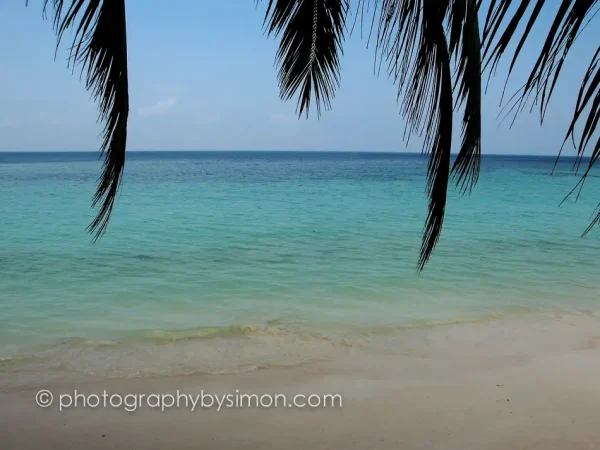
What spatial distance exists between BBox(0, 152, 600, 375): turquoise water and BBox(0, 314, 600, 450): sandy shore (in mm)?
402

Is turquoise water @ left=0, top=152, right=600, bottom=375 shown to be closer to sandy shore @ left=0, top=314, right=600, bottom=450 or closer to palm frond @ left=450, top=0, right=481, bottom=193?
sandy shore @ left=0, top=314, right=600, bottom=450

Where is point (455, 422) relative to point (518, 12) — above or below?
below

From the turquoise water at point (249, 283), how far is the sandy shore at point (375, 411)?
0.40 meters

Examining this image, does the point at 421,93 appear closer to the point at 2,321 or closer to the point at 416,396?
the point at 416,396

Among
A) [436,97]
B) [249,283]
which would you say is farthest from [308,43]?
[249,283]

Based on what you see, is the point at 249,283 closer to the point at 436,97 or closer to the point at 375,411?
the point at 375,411

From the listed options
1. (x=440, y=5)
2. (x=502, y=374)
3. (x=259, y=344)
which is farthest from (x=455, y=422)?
(x=440, y=5)

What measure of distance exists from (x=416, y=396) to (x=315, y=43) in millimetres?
2223

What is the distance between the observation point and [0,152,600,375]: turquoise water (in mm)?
4586

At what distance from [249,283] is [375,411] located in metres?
3.36

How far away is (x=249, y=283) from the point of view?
257 inches

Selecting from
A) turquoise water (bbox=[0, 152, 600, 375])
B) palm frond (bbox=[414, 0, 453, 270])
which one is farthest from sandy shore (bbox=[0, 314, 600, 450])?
palm frond (bbox=[414, 0, 453, 270])

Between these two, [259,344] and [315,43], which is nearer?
[315,43]

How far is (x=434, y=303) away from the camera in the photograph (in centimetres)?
588
